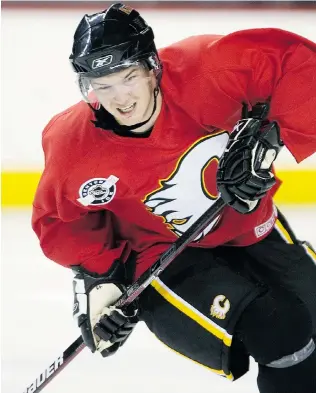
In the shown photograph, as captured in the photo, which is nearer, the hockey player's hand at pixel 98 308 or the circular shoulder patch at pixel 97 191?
the circular shoulder patch at pixel 97 191

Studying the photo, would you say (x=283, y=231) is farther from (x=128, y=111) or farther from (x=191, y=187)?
(x=128, y=111)

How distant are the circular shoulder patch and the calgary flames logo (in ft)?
0.28

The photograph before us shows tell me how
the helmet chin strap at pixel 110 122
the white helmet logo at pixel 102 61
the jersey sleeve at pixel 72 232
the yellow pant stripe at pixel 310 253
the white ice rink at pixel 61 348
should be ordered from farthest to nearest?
the white ice rink at pixel 61 348, the yellow pant stripe at pixel 310 253, the jersey sleeve at pixel 72 232, the helmet chin strap at pixel 110 122, the white helmet logo at pixel 102 61

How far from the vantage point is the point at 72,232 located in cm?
202

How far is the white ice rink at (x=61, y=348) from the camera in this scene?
90.4 inches

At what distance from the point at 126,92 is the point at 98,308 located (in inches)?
21.8

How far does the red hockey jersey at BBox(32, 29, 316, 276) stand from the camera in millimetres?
1833

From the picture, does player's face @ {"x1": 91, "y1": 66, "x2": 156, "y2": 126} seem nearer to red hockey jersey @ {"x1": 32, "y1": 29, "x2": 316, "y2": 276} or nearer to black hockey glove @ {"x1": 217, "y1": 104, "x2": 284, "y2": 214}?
red hockey jersey @ {"x1": 32, "y1": 29, "x2": 316, "y2": 276}

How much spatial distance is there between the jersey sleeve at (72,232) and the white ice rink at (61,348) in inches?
15.7

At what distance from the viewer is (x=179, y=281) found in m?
1.98

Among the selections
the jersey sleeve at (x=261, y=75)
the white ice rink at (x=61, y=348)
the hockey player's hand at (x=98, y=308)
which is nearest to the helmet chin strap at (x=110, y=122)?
the jersey sleeve at (x=261, y=75)

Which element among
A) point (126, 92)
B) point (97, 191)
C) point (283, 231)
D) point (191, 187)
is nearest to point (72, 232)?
point (97, 191)

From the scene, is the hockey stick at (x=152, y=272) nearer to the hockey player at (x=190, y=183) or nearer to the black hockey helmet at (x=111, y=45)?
the hockey player at (x=190, y=183)

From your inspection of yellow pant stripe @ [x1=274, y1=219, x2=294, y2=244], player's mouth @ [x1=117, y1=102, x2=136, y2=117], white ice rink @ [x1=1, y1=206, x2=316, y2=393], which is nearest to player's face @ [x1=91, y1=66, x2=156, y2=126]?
player's mouth @ [x1=117, y1=102, x2=136, y2=117]
